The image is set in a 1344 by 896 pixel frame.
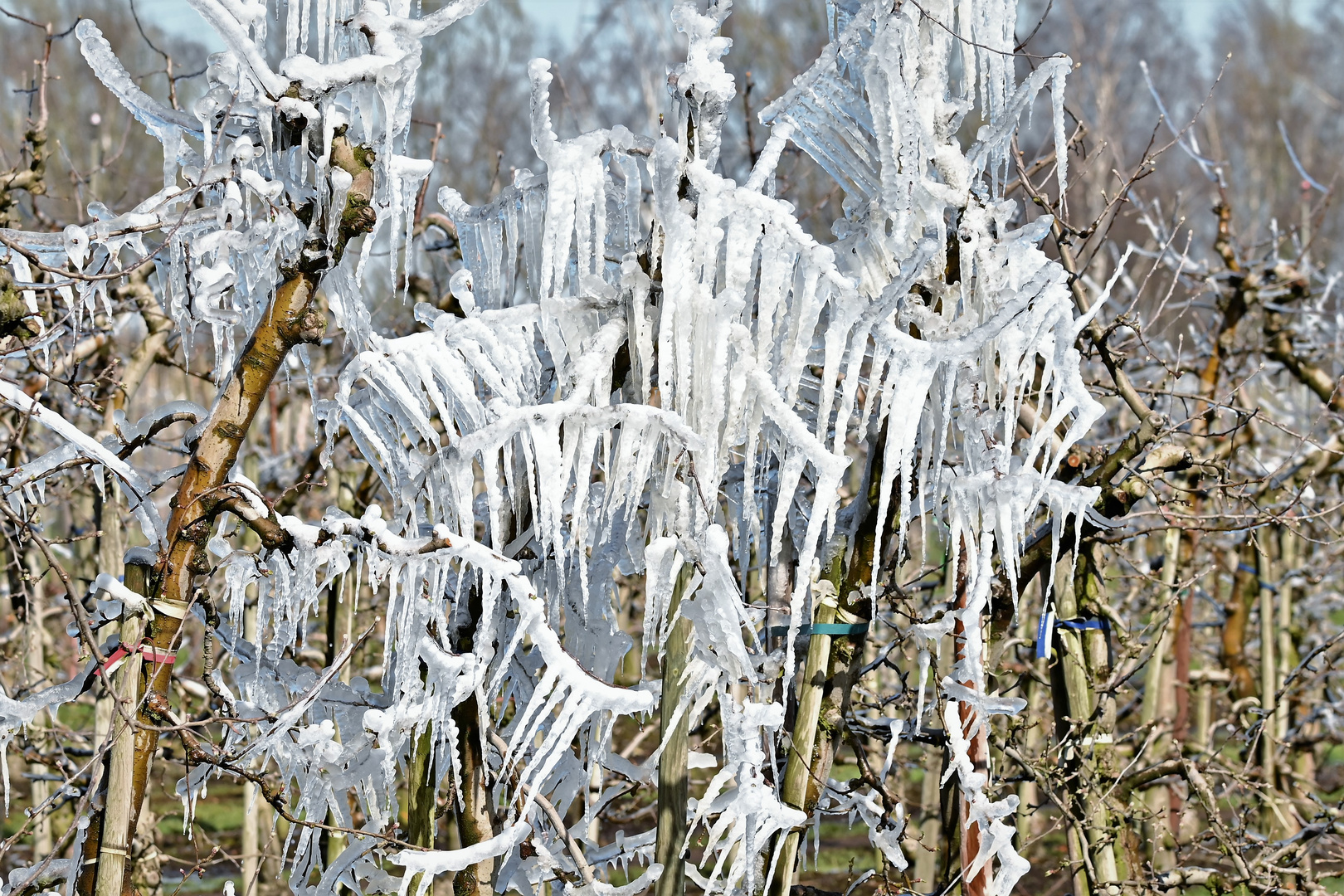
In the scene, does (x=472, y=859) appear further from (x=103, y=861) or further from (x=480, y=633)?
(x=103, y=861)

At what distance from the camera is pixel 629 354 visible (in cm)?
321

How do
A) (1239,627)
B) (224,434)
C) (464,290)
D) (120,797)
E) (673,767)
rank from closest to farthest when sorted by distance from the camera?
(120,797), (224,434), (673,767), (464,290), (1239,627)

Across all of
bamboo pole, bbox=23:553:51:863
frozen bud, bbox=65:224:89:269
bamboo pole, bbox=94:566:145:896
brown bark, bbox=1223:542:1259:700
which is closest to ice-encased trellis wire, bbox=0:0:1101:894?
frozen bud, bbox=65:224:89:269

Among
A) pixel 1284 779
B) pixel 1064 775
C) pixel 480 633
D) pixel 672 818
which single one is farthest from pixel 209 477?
pixel 1284 779

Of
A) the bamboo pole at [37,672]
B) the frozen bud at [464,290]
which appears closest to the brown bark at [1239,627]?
the frozen bud at [464,290]

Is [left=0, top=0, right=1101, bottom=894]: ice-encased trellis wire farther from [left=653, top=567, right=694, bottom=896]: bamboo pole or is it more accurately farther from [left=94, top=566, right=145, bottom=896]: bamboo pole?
[left=94, top=566, right=145, bottom=896]: bamboo pole

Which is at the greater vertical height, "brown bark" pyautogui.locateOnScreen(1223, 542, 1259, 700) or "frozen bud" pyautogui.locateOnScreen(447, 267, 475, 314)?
"frozen bud" pyautogui.locateOnScreen(447, 267, 475, 314)

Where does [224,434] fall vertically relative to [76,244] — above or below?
below

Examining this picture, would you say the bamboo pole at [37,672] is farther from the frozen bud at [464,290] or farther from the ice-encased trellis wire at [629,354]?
the frozen bud at [464,290]

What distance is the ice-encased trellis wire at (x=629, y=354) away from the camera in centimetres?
296

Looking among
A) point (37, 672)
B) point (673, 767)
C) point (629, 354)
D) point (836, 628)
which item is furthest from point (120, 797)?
point (37, 672)

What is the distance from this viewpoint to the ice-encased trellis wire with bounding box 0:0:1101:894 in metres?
2.96

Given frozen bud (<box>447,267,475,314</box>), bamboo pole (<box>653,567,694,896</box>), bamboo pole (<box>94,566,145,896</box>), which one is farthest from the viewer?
frozen bud (<box>447,267,475,314</box>)

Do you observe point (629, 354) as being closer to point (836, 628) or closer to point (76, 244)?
point (836, 628)
